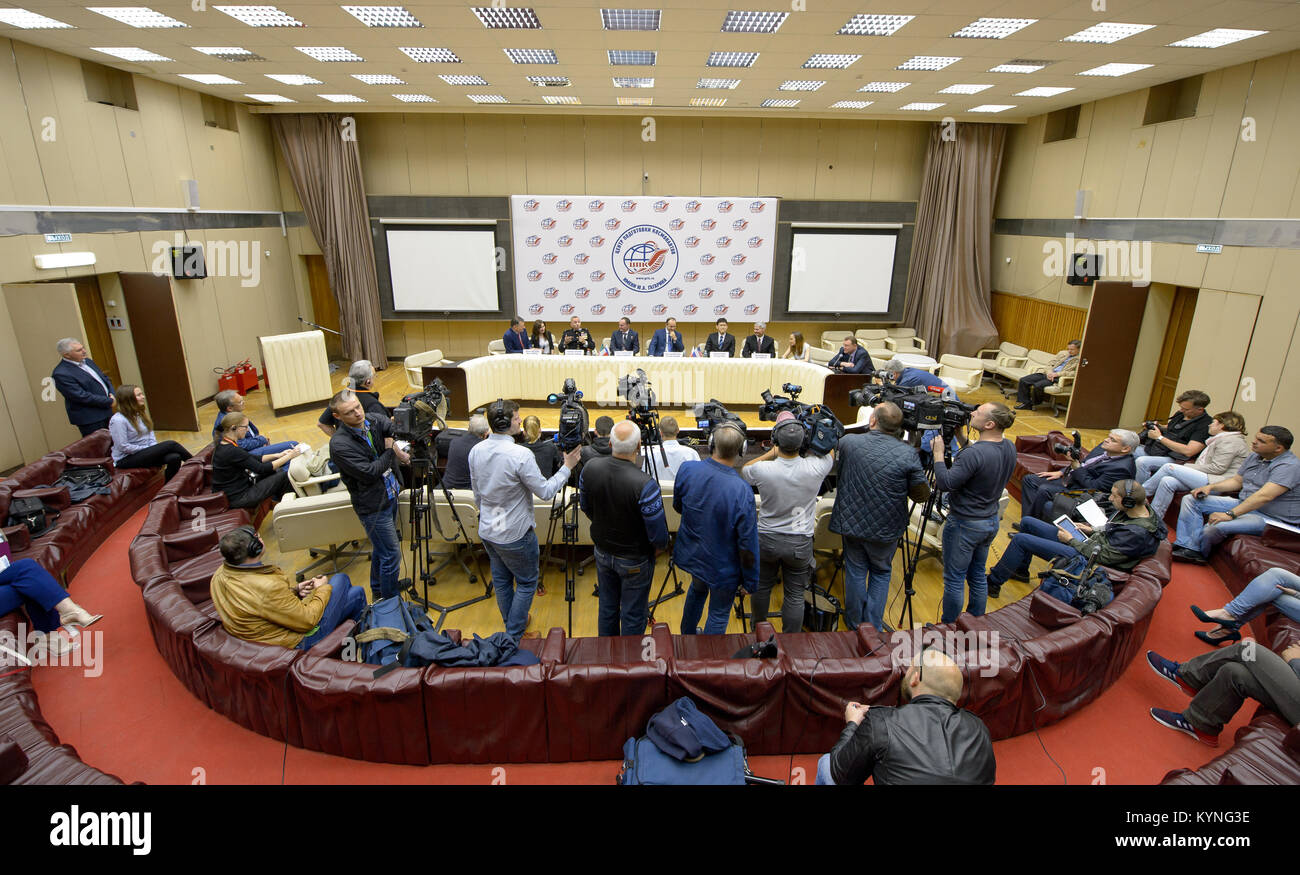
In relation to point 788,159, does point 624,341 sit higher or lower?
lower

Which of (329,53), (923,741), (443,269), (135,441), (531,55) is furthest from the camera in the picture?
(443,269)

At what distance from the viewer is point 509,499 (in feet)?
11.6

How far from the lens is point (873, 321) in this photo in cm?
1174

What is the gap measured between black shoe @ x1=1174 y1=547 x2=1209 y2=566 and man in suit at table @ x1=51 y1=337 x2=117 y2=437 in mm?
9168

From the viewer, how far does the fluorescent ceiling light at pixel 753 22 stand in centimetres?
571

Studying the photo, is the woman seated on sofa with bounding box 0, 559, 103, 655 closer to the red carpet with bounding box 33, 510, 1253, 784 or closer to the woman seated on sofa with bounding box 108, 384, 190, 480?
the red carpet with bounding box 33, 510, 1253, 784

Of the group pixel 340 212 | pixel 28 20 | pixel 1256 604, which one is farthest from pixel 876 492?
pixel 340 212

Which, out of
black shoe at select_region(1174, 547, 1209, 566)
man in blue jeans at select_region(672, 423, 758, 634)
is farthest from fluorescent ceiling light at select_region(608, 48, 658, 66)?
black shoe at select_region(1174, 547, 1209, 566)

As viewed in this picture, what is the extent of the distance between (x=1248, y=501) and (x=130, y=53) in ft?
37.1

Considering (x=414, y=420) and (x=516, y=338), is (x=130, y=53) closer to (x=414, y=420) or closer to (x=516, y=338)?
(x=516, y=338)

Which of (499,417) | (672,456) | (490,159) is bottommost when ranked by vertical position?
(672,456)

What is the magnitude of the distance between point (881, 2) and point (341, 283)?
963 cm

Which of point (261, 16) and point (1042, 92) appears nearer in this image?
point (261, 16)

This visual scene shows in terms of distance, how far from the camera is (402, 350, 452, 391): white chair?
8.87 meters
